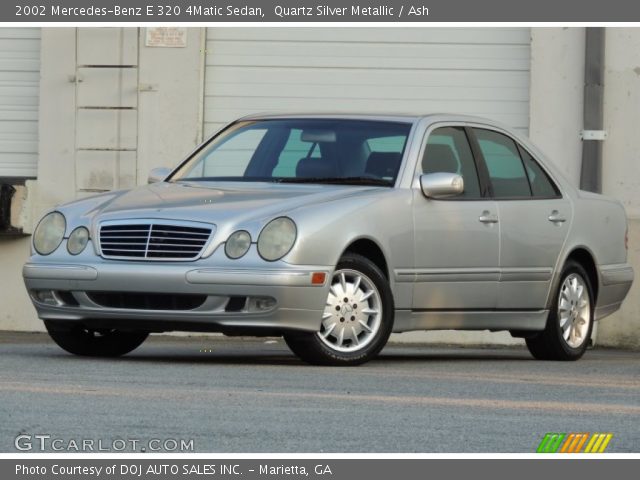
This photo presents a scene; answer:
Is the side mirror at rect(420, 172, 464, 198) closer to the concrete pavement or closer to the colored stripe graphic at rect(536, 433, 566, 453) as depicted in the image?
the concrete pavement

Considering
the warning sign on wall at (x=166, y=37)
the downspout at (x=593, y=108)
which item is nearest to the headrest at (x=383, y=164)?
the downspout at (x=593, y=108)

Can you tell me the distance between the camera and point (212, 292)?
993 cm

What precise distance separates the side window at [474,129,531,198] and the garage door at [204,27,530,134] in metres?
5.13

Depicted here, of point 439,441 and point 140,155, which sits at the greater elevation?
point 140,155

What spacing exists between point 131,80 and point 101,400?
32.7ft

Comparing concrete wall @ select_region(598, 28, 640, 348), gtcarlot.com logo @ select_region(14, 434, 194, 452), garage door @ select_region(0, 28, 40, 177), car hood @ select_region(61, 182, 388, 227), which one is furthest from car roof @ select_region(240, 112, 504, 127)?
garage door @ select_region(0, 28, 40, 177)

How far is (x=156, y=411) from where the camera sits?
25.1 feet

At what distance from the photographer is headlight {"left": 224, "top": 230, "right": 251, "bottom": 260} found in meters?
9.97

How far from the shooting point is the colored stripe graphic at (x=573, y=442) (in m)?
6.80

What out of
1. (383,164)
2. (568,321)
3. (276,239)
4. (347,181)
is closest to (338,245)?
(276,239)
